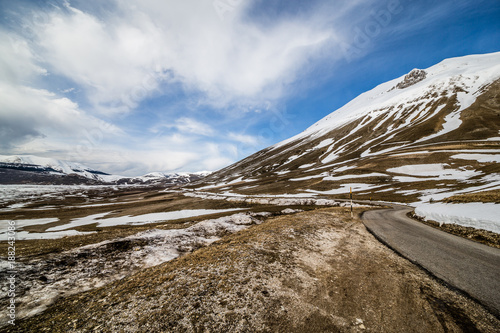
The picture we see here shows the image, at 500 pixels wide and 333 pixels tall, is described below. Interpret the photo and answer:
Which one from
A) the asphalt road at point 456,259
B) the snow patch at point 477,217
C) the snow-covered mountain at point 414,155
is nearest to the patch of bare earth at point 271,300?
the asphalt road at point 456,259

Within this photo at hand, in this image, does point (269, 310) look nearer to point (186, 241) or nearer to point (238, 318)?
point (238, 318)

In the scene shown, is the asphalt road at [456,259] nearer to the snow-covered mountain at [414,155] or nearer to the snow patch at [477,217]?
the snow patch at [477,217]

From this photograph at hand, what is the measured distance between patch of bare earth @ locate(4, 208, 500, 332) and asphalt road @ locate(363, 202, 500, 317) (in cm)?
87

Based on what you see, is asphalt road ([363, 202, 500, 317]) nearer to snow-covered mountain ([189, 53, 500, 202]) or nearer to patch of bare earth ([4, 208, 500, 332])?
patch of bare earth ([4, 208, 500, 332])

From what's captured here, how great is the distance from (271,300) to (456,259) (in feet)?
37.4

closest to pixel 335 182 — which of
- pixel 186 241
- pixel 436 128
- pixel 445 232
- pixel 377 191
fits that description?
pixel 377 191

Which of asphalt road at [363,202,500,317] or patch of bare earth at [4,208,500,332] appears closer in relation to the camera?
patch of bare earth at [4,208,500,332]

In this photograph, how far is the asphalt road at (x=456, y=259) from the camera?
25.8ft

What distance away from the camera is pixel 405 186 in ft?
206

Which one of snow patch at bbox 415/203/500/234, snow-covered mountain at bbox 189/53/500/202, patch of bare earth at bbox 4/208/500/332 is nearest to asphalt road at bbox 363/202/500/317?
patch of bare earth at bbox 4/208/500/332

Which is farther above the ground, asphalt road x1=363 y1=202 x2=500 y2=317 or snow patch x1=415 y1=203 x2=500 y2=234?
snow patch x1=415 y1=203 x2=500 y2=234

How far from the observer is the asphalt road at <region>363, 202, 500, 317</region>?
25.8 feet

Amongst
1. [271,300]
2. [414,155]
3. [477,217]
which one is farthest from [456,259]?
[414,155]

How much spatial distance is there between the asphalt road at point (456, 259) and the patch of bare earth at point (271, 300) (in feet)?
2.86
